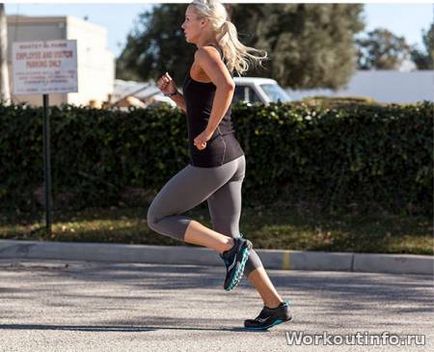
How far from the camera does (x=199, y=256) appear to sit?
28.9 ft

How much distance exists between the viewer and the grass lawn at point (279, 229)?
9203mm

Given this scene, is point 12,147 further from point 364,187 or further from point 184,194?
point 184,194

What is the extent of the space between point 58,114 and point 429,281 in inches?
208

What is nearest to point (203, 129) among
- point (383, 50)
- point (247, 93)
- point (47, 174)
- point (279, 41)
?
point (47, 174)

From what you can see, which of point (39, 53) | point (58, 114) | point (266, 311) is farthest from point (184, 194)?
point (58, 114)

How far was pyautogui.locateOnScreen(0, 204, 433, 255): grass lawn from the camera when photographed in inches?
362

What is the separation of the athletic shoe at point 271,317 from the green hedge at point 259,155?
5.19 meters

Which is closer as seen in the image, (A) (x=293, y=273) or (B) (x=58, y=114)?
(A) (x=293, y=273)

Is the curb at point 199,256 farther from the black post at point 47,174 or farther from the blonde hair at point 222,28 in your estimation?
the blonde hair at point 222,28

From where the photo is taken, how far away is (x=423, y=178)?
1028 cm

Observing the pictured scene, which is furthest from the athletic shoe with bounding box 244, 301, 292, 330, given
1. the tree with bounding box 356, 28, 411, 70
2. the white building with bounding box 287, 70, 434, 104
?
the tree with bounding box 356, 28, 411, 70

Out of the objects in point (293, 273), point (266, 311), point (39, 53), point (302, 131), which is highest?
point (39, 53)

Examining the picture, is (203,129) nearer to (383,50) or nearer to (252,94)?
(252,94)

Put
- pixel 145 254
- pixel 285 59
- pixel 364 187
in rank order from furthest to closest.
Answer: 1. pixel 285 59
2. pixel 364 187
3. pixel 145 254
